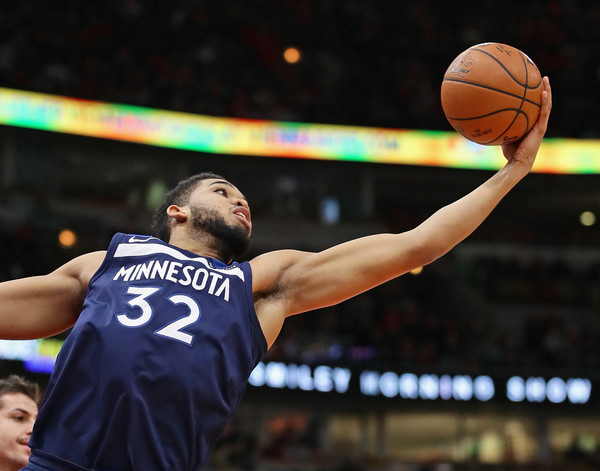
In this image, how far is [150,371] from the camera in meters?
2.74

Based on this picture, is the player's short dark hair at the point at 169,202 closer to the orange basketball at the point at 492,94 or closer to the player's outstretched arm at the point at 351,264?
the player's outstretched arm at the point at 351,264

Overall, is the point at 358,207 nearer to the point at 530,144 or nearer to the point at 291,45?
the point at 291,45

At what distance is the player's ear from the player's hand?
1.29 meters

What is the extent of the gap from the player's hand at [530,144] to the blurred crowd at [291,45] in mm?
13891

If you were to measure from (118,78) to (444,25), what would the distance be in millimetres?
7907

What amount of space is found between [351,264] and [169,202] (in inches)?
32.9

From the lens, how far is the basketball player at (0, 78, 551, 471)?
2.71 m

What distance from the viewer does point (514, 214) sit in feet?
67.6

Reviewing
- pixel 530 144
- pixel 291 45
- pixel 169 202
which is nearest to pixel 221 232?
pixel 169 202

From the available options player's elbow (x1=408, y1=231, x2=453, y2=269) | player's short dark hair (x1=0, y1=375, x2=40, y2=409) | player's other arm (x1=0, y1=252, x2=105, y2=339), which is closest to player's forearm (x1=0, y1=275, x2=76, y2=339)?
player's other arm (x1=0, y1=252, x2=105, y2=339)

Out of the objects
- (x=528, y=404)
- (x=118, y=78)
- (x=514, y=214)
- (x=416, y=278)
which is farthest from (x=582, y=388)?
(x=118, y=78)

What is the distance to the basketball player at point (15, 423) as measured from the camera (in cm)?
367

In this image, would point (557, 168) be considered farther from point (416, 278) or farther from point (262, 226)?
point (262, 226)

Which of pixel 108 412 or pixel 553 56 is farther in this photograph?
pixel 553 56
